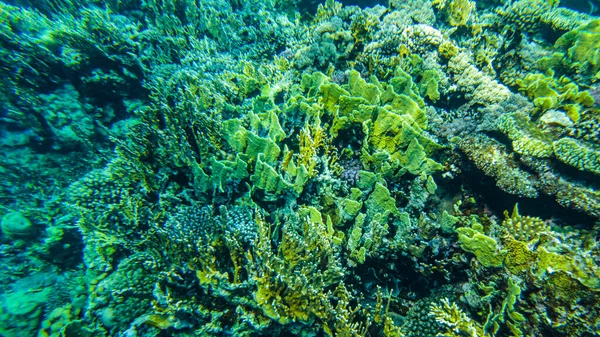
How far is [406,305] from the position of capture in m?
2.69

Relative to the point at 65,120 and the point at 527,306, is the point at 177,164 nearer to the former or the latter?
the point at 527,306

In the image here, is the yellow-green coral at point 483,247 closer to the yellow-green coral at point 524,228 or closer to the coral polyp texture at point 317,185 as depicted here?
the coral polyp texture at point 317,185

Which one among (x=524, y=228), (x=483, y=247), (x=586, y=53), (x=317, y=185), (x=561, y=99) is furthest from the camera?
(x=586, y=53)

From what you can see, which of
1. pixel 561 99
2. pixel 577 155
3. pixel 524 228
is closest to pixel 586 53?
pixel 561 99

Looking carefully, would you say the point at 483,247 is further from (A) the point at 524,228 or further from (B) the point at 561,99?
(B) the point at 561,99

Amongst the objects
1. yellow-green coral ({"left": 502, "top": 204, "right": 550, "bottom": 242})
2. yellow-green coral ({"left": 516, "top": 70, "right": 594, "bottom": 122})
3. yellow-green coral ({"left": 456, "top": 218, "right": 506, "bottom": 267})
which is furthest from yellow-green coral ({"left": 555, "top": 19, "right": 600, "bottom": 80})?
yellow-green coral ({"left": 456, "top": 218, "right": 506, "bottom": 267})

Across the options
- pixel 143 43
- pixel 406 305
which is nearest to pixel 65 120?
pixel 143 43

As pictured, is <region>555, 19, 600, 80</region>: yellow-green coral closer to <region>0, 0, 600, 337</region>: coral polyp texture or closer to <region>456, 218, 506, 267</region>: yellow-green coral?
<region>0, 0, 600, 337</region>: coral polyp texture

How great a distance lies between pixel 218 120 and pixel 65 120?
442cm

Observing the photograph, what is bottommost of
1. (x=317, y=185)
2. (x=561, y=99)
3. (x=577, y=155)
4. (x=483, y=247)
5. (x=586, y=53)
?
(x=483, y=247)

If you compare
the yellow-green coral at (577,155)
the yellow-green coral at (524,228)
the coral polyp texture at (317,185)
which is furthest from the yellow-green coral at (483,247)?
the yellow-green coral at (577,155)

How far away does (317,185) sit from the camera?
10.3 ft

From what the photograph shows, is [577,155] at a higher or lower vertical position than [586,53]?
lower

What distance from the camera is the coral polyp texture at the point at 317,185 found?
2.38m
